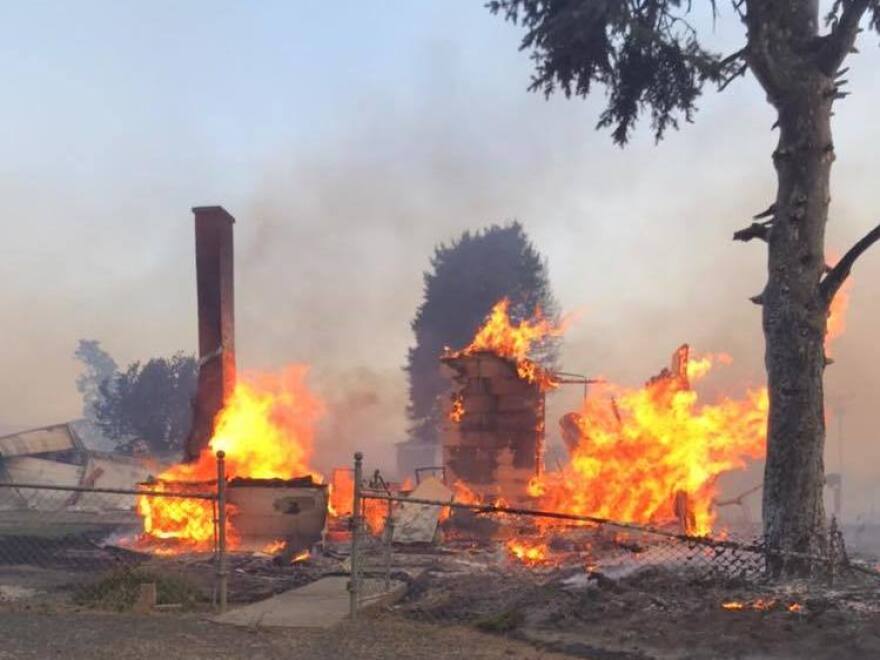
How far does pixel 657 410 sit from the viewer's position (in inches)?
710

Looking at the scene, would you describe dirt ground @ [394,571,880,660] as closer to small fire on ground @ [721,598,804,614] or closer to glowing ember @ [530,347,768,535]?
small fire on ground @ [721,598,804,614]

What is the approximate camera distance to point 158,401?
155ft

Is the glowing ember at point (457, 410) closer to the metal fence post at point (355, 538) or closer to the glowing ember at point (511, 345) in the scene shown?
the glowing ember at point (511, 345)

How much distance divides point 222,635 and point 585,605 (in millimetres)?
3512

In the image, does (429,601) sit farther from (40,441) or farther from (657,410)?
(40,441)

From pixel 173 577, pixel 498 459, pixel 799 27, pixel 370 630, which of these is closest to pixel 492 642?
pixel 370 630

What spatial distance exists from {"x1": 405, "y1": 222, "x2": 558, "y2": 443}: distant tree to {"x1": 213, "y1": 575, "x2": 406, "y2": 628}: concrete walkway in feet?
134

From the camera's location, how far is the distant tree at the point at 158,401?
4666cm

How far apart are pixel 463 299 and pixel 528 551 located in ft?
131

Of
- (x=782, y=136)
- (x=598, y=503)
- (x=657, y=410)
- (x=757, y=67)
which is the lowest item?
(x=598, y=503)

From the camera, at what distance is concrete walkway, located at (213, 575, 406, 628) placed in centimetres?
806

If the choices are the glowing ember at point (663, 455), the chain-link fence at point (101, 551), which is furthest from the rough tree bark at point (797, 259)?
the glowing ember at point (663, 455)

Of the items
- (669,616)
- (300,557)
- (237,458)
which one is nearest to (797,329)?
→ (669,616)

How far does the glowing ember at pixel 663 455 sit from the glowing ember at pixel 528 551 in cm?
218
